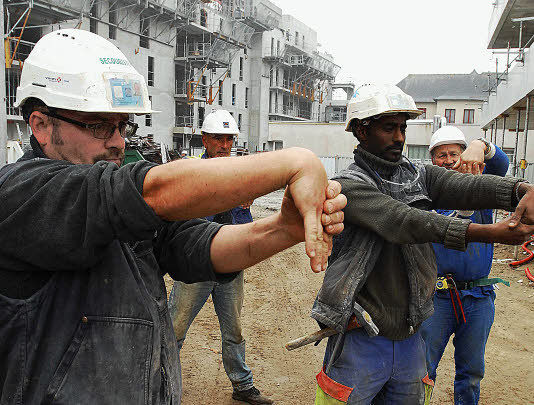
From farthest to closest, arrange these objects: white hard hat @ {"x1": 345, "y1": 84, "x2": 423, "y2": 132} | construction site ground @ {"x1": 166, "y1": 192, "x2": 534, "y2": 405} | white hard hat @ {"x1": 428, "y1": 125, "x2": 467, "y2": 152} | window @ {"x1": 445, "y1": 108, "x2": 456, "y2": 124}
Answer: window @ {"x1": 445, "y1": 108, "x2": 456, "y2": 124}, white hard hat @ {"x1": 428, "y1": 125, "x2": 467, "y2": 152}, construction site ground @ {"x1": 166, "y1": 192, "x2": 534, "y2": 405}, white hard hat @ {"x1": 345, "y1": 84, "x2": 423, "y2": 132}

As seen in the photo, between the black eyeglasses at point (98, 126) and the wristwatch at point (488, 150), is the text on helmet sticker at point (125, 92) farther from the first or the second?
the wristwatch at point (488, 150)

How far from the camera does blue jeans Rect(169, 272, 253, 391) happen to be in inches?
188

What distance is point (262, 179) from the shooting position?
4.77 feet

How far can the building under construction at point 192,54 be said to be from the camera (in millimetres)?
25175

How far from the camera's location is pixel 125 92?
Result: 6.03 ft

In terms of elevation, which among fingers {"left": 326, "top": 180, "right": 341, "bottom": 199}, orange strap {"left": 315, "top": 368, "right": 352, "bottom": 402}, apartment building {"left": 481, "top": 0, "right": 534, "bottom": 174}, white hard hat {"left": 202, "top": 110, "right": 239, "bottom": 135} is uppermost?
apartment building {"left": 481, "top": 0, "right": 534, "bottom": 174}

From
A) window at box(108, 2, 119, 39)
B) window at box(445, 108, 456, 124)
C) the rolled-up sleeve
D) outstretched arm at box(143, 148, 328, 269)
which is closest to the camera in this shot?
outstretched arm at box(143, 148, 328, 269)

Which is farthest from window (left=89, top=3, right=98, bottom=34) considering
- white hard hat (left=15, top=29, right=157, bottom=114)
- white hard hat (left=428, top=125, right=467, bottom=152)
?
white hard hat (left=15, top=29, right=157, bottom=114)

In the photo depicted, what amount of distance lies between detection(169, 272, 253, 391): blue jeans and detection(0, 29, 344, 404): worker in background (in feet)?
9.14

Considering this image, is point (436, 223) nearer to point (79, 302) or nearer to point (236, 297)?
point (79, 302)

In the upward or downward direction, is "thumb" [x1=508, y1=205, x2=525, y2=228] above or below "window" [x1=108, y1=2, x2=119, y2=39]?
below

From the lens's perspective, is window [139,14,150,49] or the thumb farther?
window [139,14,150,49]

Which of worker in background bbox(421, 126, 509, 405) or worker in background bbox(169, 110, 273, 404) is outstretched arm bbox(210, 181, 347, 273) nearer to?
worker in background bbox(421, 126, 509, 405)

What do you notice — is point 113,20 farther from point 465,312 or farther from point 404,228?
point 404,228
